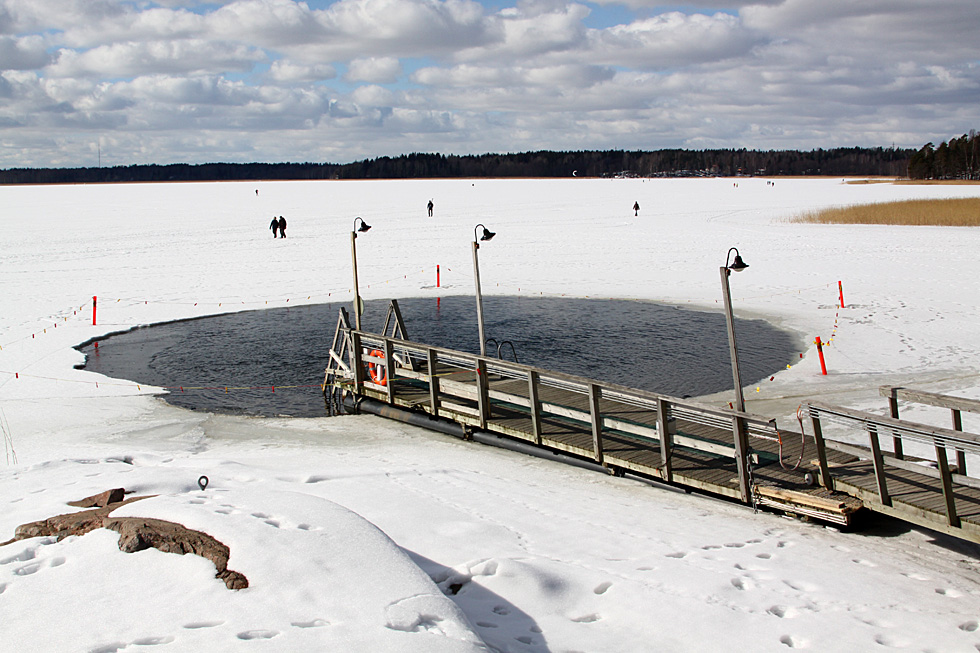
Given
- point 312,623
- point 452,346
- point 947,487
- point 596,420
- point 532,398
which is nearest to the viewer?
point 312,623

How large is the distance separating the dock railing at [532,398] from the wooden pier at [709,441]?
0.06 feet

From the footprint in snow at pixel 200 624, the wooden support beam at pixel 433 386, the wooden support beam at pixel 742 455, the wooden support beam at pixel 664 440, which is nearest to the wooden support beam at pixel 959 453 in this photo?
the wooden support beam at pixel 742 455

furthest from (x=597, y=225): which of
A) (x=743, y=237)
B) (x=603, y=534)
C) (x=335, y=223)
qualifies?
(x=603, y=534)

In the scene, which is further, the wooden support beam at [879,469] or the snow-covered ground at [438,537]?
the wooden support beam at [879,469]

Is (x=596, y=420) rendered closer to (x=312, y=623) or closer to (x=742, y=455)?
(x=742, y=455)

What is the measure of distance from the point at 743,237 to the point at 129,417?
→ 30285mm

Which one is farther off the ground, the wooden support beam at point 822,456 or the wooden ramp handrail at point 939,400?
the wooden ramp handrail at point 939,400

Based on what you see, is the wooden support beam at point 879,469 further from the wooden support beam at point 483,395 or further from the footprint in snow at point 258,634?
the footprint in snow at point 258,634

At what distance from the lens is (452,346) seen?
18219 mm

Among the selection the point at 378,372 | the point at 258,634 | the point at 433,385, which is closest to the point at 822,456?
the point at 258,634

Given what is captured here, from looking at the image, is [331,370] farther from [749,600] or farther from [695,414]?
[749,600]

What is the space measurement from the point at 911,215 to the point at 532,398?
3953 centimetres

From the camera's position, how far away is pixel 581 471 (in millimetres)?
10461

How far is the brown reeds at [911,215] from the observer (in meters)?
40.5
